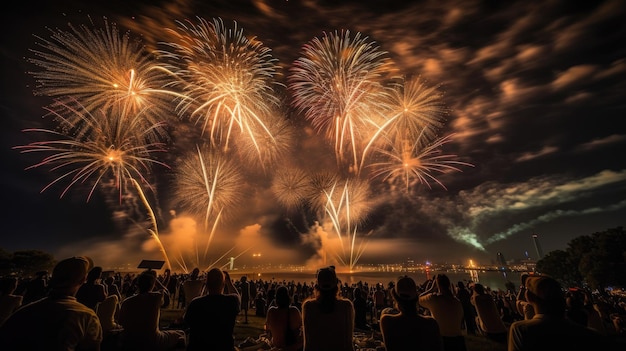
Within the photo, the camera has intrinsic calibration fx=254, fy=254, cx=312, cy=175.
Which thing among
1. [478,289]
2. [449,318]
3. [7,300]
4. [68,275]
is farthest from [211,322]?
[478,289]

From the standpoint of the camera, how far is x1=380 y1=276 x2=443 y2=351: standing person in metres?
3.08

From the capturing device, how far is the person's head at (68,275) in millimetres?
2787

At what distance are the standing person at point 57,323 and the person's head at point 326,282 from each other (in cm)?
263

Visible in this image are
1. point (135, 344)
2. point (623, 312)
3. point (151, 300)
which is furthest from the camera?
point (623, 312)

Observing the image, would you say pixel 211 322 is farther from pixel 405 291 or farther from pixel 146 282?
pixel 405 291

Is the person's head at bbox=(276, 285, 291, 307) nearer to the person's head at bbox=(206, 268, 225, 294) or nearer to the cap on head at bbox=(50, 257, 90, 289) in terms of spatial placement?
the person's head at bbox=(206, 268, 225, 294)

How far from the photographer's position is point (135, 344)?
12.5 feet

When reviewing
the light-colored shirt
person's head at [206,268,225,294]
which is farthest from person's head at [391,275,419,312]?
the light-colored shirt

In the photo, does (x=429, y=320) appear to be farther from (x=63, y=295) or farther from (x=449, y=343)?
(x=63, y=295)

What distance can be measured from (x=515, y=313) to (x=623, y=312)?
1210 centimetres

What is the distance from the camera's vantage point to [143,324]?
13.0 feet

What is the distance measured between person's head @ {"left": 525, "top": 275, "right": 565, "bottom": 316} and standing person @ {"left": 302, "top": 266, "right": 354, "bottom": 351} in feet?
6.98

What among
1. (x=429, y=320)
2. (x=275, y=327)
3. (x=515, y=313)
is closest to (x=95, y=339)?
(x=275, y=327)

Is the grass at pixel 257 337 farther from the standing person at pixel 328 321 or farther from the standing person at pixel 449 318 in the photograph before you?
the standing person at pixel 328 321
